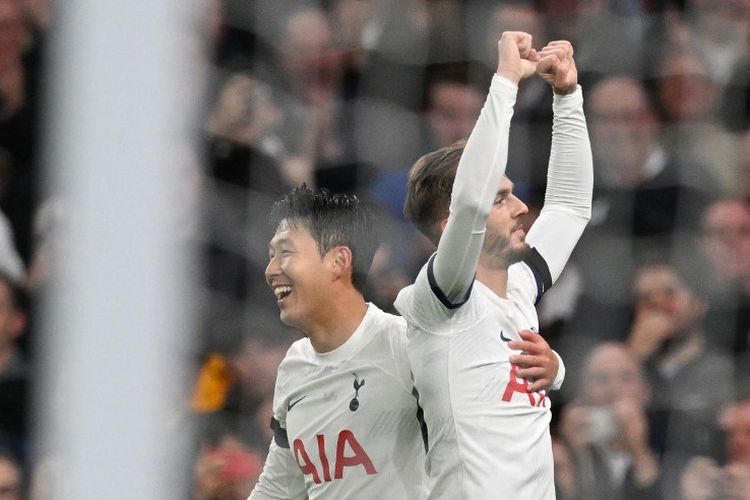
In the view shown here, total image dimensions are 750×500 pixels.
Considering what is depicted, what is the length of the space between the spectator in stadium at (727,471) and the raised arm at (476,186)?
1427 millimetres

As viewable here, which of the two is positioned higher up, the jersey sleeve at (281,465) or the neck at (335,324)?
the neck at (335,324)

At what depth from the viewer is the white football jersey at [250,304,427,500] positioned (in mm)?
2627

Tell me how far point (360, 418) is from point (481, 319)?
366mm

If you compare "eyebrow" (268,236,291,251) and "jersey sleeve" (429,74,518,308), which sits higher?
"jersey sleeve" (429,74,518,308)

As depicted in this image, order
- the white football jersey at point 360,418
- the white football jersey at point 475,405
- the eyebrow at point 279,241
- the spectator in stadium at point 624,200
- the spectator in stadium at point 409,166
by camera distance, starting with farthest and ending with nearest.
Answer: the spectator in stadium at point 624,200
the spectator in stadium at point 409,166
the eyebrow at point 279,241
the white football jersey at point 360,418
the white football jersey at point 475,405

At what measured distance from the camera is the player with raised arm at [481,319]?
2242 mm

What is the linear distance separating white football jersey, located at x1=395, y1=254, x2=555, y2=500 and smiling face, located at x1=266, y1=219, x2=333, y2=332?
0.29 m

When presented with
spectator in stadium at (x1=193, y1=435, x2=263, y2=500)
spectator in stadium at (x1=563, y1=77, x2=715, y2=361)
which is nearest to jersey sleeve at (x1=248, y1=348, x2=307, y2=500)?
spectator in stadium at (x1=193, y1=435, x2=263, y2=500)

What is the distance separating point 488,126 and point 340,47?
1.13 metres

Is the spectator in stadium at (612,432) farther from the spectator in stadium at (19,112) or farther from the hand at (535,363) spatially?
the spectator in stadium at (19,112)

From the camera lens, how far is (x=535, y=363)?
242 cm

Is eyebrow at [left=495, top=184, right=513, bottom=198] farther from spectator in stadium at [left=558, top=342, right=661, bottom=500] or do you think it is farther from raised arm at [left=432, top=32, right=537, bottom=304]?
spectator in stadium at [left=558, top=342, right=661, bottom=500]

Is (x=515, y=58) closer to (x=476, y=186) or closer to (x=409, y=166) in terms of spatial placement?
(x=476, y=186)

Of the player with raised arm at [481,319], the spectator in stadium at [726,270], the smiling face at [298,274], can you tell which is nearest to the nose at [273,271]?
the smiling face at [298,274]
